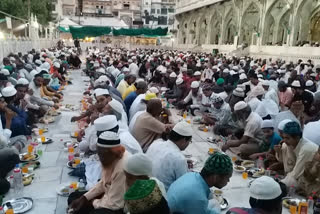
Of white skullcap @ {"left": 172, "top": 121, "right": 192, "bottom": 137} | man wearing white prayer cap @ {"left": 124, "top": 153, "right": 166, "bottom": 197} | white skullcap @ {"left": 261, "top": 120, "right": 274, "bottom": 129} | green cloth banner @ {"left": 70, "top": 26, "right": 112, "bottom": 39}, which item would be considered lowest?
white skullcap @ {"left": 261, "top": 120, "right": 274, "bottom": 129}

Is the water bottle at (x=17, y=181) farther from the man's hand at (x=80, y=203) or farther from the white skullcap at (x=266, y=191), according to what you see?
the white skullcap at (x=266, y=191)

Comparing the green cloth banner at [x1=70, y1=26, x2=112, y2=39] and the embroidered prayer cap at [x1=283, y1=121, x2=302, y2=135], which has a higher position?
the green cloth banner at [x1=70, y1=26, x2=112, y2=39]

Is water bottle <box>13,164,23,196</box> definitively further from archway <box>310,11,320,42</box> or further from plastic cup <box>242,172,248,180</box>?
archway <box>310,11,320,42</box>

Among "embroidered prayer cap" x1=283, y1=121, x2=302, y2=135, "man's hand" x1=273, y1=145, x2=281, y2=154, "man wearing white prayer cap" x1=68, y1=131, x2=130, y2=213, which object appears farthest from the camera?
"man's hand" x1=273, y1=145, x2=281, y2=154

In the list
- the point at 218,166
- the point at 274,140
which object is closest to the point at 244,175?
the point at 274,140

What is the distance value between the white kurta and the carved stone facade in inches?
725

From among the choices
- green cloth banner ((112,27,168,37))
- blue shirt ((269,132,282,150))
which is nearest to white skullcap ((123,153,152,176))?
blue shirt ((269,132,282,150))

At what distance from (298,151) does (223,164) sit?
2.15 meters

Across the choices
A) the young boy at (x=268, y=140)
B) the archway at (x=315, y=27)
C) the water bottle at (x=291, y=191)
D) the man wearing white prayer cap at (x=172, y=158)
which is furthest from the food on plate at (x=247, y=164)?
the archway at (x=315, y=27)

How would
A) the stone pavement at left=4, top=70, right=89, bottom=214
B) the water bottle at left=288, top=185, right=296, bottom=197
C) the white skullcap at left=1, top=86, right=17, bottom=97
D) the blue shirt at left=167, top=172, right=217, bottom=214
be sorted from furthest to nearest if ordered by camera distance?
the white skullcap at left=1, top=86, right=17, bottom=97
the water bottle at left=288, top=185, right=296, bottom=197
the stone pavement at left=4, top=70, right=89, bottom=214
the blue shirt at left=167, top=172, right=217, bottom=214

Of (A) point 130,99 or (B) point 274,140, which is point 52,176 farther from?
(B) point 274,140

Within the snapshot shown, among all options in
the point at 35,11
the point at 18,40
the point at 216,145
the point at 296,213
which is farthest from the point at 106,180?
the point at 35,11

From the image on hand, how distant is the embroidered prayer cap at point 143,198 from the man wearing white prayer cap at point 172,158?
1136 mm

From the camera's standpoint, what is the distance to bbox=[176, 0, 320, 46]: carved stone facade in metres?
20.4
